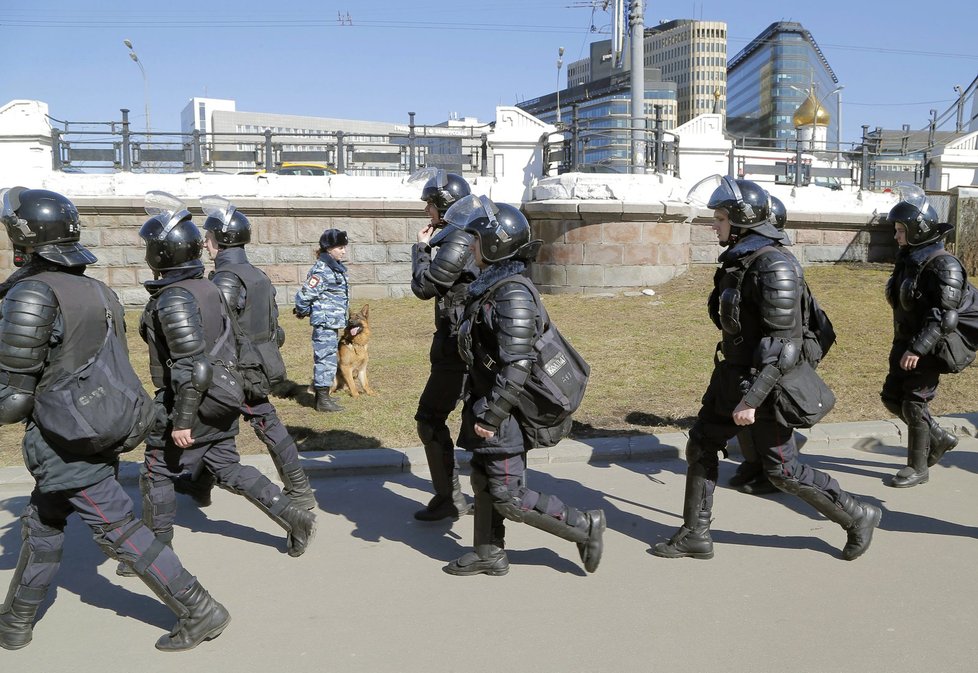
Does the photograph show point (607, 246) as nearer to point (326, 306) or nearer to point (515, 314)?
point (326, 306)

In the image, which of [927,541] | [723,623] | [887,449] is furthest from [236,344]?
[887,449]

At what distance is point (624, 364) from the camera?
945 cm

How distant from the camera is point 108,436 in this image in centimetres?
349

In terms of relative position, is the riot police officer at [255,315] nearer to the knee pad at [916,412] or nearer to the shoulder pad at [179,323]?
the shoulder pad at [179,323]

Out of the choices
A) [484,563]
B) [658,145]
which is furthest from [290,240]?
[484,563]

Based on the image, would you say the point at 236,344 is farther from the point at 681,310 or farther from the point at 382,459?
the point at 681,310

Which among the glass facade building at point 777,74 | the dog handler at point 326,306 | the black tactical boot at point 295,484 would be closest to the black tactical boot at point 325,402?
the dog handler at point 326,306

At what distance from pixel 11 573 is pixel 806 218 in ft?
46.6

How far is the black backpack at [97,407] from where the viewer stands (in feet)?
11.2

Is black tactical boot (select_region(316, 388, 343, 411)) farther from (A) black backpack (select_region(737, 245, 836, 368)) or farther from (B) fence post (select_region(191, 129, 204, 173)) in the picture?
(B) fence post (select_region(191, 129, 204, 173))

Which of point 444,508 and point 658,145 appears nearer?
point 444,508

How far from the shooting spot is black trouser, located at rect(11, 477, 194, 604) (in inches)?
141

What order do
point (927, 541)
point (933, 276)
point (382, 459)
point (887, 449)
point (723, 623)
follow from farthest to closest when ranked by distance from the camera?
point (887, 449) < point (382, 459) < point (933, 276) < point (927, 541) < point (723, 623)

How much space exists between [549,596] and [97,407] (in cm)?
213
